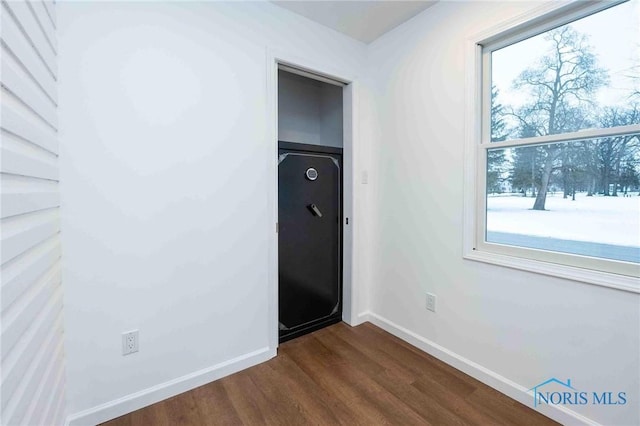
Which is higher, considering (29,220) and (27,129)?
(27,129)

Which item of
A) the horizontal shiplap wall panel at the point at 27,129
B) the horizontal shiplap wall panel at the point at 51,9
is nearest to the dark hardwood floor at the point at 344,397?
the horizontal shiplap wall panel at the point at 27,129

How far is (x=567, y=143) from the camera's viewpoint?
154 cm

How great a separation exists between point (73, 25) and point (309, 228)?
1.86 meters

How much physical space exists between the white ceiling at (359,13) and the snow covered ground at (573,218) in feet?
4.94

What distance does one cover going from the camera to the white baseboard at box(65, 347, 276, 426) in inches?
58.1

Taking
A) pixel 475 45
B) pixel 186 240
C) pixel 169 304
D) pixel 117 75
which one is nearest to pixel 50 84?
pixel 117 75

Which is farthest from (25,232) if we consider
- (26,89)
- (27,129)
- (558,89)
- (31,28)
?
(558,89)

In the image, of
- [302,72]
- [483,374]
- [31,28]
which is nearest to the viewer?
[31,28]

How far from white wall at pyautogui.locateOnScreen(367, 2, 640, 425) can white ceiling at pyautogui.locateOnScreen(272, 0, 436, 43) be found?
0.32 ft

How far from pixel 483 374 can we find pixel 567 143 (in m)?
1.46

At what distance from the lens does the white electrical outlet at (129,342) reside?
5.13 feet

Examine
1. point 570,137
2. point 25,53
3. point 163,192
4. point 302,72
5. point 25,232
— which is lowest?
point 25,232

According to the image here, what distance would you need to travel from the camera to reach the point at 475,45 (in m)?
1.84

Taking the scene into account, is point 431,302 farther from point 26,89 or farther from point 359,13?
point 26,89
